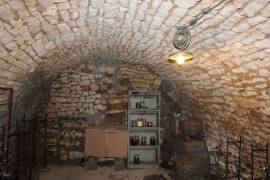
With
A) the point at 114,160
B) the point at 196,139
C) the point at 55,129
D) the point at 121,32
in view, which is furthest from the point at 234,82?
the point at 55,129

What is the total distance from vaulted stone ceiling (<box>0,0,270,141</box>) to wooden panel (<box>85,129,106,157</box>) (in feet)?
7.69

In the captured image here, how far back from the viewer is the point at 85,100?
6.73 meters

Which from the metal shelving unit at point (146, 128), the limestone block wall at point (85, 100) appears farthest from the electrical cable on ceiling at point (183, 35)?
the limestone block wall at point (85, 100)

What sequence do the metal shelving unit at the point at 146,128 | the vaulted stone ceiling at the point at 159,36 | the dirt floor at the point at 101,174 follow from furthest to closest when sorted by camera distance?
the metal shelving unit at the point at 146,128 < the dirt floor at the point at 101,174 < the vaulted stone ceiling at the point at 159,36

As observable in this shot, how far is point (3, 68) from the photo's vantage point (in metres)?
3.33

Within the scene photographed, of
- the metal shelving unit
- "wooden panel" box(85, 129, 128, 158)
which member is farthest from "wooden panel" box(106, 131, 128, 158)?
the metal shelving unit

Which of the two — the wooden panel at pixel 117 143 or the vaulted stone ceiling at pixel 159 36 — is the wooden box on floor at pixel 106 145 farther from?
the vaulted stone ceiling at pixel 159 36

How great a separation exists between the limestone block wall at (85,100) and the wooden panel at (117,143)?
0.48 metres

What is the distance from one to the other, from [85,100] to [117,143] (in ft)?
4.50

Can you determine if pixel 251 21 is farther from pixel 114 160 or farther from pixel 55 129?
pixel 55 129

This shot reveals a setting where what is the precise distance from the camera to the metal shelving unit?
260 inches

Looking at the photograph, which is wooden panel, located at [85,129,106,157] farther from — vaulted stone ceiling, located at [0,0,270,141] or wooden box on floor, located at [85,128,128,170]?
vaulted stone ceiling, located at [0,0,270,141]

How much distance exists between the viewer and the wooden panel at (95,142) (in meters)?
6.26

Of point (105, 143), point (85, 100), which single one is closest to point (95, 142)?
point (105, 143)
